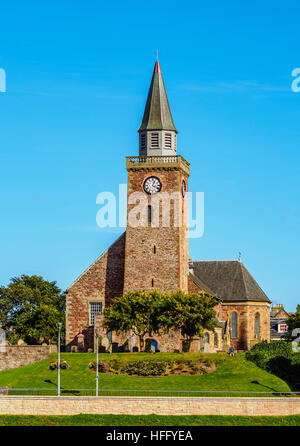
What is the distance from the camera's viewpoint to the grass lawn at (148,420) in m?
58.1

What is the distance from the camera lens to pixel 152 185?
3501 inches

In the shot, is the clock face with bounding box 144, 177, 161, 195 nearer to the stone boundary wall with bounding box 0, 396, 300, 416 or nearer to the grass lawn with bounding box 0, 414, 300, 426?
the stone boundary wall with bounding box 0, 396, 300, 416

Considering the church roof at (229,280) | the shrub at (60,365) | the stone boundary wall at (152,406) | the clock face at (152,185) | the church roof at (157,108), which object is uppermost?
the church roof at (157,108)

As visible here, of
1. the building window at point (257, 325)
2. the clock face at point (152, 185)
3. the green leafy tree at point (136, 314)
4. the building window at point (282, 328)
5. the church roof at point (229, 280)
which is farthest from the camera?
the building window at point (282, 328)

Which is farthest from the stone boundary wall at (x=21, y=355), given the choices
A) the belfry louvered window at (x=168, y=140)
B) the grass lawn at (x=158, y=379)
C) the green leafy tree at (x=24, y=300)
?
the belfry louvered window at (x=168, y=140)

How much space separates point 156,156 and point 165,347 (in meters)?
18.0

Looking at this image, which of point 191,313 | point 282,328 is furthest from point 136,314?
point 282,328

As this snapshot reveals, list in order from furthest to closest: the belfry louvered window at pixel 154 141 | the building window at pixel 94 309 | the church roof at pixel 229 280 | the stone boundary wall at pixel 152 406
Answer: the church roof at pixel 229 280, the building window at pixel 94 309, the belfry louvered window at pixel 154 141, the stone boundary wall at pixel 152 406

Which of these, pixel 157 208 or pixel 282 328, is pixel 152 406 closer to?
pixel 157 208

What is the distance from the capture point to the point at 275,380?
228 feet

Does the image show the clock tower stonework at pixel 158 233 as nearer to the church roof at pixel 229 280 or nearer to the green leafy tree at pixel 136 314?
the green leafy tree at pixel 136 314

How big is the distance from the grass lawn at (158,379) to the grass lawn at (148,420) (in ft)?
24.4

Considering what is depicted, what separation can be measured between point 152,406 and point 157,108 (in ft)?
126
